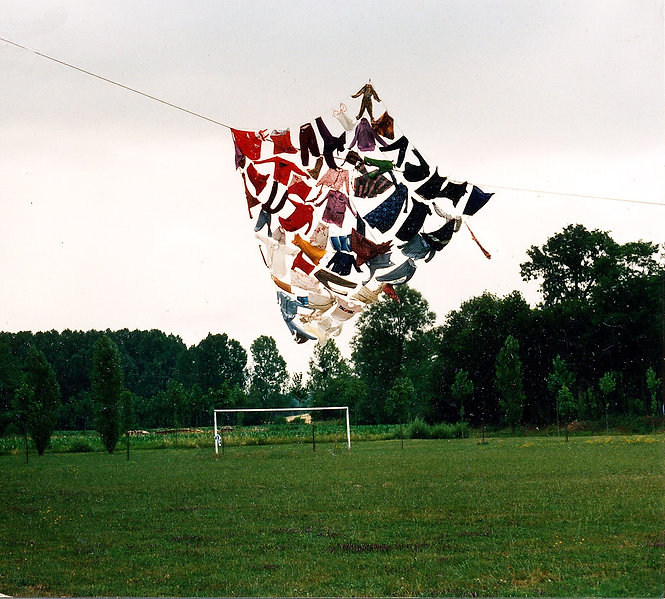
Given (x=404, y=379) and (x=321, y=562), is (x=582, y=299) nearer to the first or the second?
(x=404, y=379)

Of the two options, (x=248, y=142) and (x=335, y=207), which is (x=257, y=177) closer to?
(x=248, y=142)

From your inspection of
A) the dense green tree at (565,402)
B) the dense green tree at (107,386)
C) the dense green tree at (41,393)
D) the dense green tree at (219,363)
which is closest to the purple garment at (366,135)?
the dense green tree at (107,386)

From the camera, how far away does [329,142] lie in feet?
20.8

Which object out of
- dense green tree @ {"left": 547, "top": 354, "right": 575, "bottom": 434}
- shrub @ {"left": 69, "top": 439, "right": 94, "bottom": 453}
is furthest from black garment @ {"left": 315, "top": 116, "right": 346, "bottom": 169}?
dense green tree @ {"left": 547, "top": 354, "right": 575, "bottom": 434}

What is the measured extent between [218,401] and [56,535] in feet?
67.5

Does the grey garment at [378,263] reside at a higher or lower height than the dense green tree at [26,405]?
higher

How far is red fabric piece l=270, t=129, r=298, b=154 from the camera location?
6.35m

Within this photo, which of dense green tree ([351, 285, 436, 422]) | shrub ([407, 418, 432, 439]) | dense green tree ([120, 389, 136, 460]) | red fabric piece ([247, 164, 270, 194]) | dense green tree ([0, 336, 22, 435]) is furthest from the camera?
dense green tree ([351, 285, 436, 422])

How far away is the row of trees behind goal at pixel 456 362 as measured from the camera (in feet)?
102

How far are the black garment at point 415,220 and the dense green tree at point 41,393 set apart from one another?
24097 mm

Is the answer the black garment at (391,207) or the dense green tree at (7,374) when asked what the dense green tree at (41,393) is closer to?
the dense green tree at (7,374)

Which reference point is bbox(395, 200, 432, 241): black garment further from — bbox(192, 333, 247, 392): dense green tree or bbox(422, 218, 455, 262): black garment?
bbox(192, 333, 247, 392): dense green tree

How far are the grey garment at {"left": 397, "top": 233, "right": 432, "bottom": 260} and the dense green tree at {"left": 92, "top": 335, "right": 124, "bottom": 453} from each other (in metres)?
23.7

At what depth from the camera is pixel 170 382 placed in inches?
1275
